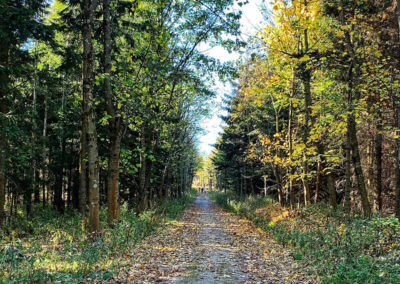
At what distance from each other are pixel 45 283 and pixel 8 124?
25.8 ft

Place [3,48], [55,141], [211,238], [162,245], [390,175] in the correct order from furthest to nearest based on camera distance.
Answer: [55,141] → [390,175] → [211,238] → [3,48] → [162,245]

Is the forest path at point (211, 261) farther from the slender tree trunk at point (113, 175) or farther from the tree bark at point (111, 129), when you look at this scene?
the tree bark at point (111, 129)

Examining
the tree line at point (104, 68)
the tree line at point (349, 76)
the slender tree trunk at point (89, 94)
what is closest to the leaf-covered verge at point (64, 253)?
the tree line at point (104, 68)

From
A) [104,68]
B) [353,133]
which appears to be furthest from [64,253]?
[353,133]

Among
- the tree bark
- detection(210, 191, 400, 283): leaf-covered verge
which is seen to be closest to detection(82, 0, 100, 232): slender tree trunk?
the tree bark

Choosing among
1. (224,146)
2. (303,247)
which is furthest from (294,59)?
(224,146)

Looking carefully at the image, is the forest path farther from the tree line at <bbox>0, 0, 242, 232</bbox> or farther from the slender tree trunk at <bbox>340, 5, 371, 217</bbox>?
the slender tree trunk at <bbox>340, 5, 371, 217</bbox>

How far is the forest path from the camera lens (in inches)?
243

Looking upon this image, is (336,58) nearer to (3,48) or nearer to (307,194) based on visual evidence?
(307,194)

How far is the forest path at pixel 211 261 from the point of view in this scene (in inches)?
243

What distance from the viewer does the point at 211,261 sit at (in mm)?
7637

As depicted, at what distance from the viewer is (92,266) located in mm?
5793

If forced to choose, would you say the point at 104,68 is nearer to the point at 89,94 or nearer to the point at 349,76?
the point at 89,94

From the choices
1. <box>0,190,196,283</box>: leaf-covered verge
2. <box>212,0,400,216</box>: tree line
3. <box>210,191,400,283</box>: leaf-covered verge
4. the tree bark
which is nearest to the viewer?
<box>0,190,196,283</box>: leaf-covered verge
